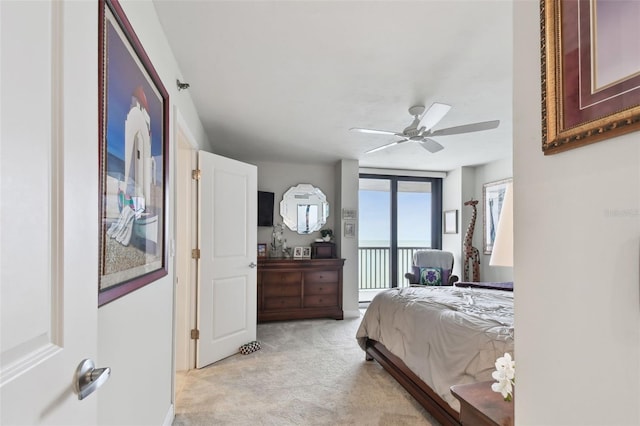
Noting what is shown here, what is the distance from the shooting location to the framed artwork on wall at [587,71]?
52cm

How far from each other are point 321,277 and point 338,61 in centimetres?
323

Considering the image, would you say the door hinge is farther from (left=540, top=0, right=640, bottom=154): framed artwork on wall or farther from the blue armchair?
the blue armchair

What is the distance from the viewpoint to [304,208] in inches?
204

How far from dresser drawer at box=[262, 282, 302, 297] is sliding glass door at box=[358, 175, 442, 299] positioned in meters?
1.70

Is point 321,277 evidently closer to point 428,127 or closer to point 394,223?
point 394,223

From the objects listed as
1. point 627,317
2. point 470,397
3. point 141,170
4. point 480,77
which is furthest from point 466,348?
point 141,170

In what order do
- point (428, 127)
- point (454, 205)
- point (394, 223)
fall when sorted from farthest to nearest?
point (394, 223)
point (454, 205)
point (428, 127)

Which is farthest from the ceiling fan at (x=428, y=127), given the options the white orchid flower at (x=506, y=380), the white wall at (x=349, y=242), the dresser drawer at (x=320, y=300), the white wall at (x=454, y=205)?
the white wall at (x=454, y=205)

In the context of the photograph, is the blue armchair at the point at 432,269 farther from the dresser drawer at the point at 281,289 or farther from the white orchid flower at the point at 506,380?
the white orchid flower at the point at 506,380

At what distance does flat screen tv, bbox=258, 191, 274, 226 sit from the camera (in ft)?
16.0

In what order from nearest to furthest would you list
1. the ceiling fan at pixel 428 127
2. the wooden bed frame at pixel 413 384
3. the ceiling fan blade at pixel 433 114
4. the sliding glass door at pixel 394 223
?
the wooden bed frame at pixel 413 384
the ceiling fan blade at pixel 433 114
the ceiling fan at pixel 428 127
the sliding glass door at pixel 394 223

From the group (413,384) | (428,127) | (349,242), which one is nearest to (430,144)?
(428,127)

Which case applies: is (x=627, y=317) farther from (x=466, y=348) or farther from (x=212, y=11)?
(x=212, y=11)

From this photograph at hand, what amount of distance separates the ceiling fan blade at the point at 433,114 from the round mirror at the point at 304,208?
107 inches
